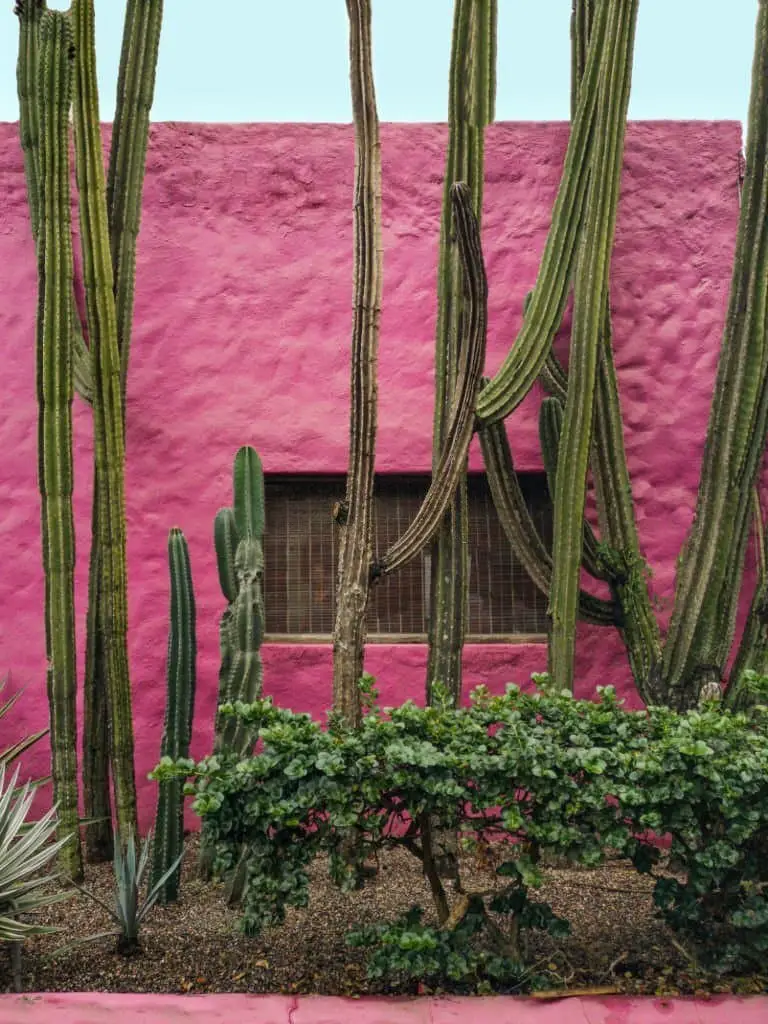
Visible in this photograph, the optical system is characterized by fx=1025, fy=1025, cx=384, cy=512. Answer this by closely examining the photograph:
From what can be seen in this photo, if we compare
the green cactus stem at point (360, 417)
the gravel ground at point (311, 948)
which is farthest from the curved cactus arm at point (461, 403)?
the gravel ground at point (311, 948)

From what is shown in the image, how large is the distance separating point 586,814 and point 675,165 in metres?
4.22

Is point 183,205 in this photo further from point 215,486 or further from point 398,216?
point 215,486

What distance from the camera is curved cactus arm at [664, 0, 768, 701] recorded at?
488 centimetres

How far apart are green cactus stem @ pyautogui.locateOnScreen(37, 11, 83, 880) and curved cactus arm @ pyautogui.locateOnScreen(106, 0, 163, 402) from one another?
0.60 metres

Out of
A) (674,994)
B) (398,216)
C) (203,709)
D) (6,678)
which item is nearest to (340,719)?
(674,994)

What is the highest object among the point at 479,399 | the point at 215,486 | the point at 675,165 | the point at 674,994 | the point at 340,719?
the point at 675,165

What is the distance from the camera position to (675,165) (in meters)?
6.09

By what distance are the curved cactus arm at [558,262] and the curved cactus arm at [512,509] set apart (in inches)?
14.7

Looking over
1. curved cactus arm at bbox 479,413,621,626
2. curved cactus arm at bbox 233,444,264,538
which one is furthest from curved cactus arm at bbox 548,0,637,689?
curved cactus arm at bbox 233,444,264,538

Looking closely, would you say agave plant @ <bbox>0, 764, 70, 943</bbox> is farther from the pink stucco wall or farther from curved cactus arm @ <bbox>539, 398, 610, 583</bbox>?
curved cactus arm @ <bbox>539, 398, 610, 583</bbox>

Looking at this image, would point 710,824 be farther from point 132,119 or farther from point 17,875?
point 132,119

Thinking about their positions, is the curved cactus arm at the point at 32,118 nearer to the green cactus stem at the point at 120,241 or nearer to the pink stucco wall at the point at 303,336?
Answer: the green cactus stem at the point at 120,241

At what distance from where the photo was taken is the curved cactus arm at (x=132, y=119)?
17.1 feet

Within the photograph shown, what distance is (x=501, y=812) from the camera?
11.0ft
